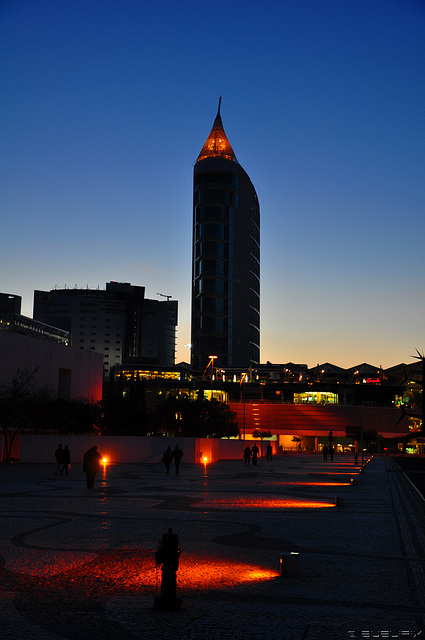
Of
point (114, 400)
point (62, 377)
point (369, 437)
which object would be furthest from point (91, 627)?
point (369, 437)

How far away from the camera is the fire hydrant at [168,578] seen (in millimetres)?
7492

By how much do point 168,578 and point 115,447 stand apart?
42.4 metres

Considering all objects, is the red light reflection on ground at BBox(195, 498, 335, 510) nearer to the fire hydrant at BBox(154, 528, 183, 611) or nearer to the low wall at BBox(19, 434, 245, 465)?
the fire hydrant at BBox(154, 528, 183, 611)

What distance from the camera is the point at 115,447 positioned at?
161 ft

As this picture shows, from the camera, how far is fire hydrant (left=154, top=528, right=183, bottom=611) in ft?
24.6

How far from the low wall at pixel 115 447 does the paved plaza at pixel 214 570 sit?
26188mm

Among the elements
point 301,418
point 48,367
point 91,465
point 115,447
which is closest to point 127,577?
point 91,465

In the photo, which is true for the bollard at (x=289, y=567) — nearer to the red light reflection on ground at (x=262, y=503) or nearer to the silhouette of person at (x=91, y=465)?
the red light reflection on ground at (x=262, y=503)

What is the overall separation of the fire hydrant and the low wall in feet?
130

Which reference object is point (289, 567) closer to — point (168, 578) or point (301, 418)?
point (168, 578)

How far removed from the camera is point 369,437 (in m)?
149

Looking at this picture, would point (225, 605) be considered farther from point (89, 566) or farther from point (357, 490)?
point (357, 490)

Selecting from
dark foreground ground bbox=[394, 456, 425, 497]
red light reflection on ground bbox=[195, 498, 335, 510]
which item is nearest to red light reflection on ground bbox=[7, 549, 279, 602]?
red light reflection on ground bbox=[195, 498, 335, 510]

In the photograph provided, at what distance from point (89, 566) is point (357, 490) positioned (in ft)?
61.8
